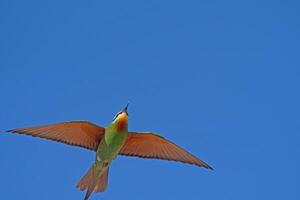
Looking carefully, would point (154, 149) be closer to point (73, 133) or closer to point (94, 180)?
point (94, 180)

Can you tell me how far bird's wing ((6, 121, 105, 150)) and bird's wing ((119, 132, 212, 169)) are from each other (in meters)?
0.48

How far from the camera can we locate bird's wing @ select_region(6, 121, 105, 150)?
34.0ft

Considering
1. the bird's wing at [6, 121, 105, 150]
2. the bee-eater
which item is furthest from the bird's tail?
the bird's wing at [6, 121, 105, 150]

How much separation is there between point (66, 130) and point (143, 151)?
1225 millimetres

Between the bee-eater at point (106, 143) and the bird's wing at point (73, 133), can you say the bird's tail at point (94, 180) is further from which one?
Result: the bird's wing at point (73, 133)

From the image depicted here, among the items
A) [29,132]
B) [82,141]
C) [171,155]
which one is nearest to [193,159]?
[171,155]

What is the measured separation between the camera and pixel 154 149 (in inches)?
430

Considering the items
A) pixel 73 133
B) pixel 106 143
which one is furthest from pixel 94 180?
pixel 73 133

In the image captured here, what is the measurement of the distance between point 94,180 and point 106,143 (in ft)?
1.89

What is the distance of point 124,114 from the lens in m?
10.3

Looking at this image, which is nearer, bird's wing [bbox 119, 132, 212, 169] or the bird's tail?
the bird's tail

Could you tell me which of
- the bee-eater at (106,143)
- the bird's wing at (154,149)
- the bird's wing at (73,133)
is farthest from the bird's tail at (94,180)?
the bird's wing at (154,149)

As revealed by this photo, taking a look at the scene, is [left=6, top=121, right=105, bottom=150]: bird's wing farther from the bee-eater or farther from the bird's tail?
the bird's tail

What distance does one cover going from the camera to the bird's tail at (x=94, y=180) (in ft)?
33.9
